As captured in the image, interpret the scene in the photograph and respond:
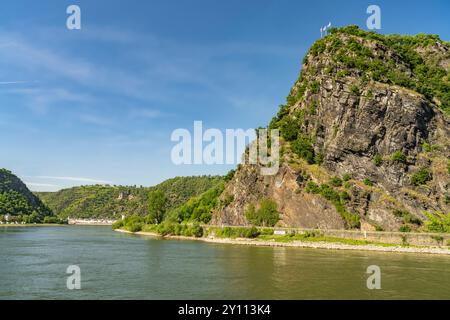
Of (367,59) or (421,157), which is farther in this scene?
(367,59)

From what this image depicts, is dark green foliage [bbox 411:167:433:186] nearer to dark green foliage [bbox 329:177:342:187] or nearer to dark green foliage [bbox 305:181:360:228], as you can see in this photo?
dark green foliage [bbox 305:181:360:228]

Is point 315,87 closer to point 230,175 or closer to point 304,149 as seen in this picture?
point 304,149

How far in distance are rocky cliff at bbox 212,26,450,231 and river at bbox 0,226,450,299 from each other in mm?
29644

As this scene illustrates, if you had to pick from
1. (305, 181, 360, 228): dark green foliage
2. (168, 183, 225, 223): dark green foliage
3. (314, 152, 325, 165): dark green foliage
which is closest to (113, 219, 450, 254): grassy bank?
(305, 181, 360, 228): dark green foliage

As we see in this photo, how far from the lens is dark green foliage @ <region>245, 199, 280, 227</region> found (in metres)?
102

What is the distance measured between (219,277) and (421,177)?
6968cm

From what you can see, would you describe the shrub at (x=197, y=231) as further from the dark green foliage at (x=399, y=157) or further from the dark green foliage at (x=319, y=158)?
the dark green foliage at (x=399, y=157)

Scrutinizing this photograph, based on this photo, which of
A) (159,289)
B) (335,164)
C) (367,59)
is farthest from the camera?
(367,59)

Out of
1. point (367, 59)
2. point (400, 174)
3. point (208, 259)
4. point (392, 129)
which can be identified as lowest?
point (208, 259)

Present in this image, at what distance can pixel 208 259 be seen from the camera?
204 feet

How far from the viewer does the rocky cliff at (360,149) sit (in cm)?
9375

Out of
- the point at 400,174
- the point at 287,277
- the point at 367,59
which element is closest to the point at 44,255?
the point at 287,277
